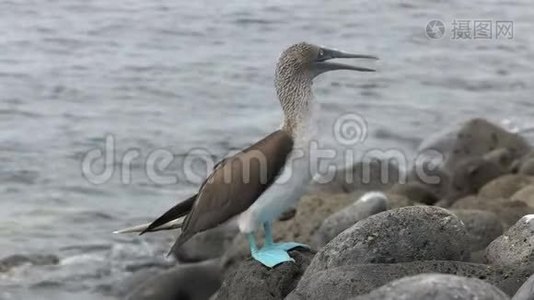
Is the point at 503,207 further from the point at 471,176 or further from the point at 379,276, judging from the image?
the point at 379,276

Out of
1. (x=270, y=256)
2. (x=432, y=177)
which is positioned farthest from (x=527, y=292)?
(x=432, y=177)

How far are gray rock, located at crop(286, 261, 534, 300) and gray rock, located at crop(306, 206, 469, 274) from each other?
0.58 feet

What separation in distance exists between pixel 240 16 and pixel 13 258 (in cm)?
1309

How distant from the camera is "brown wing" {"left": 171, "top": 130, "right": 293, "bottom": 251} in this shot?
6.27m

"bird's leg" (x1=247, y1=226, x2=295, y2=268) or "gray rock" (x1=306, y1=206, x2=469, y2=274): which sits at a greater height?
"gray rock" (x1=306, y1=206, x2=469, y2=274)

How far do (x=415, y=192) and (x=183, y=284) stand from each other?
3588mm

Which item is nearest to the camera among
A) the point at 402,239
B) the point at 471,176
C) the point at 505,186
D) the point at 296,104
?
the point at 402,239

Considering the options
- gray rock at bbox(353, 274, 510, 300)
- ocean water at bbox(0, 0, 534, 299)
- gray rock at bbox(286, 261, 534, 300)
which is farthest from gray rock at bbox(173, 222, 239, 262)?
gray rock at bbox(353, 274, 510, 300)

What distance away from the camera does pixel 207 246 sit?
38.9ft

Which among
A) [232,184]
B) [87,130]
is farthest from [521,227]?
[87,130]

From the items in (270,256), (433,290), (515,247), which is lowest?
(270,256)

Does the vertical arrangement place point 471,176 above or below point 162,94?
below

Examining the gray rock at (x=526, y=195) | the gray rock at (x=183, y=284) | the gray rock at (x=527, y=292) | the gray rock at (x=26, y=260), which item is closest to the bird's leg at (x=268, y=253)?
the gray rock at (x=527, y=292)

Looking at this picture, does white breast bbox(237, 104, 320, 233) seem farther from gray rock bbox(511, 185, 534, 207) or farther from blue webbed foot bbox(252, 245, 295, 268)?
gray rock bbox(511, 185, 534, 207)
